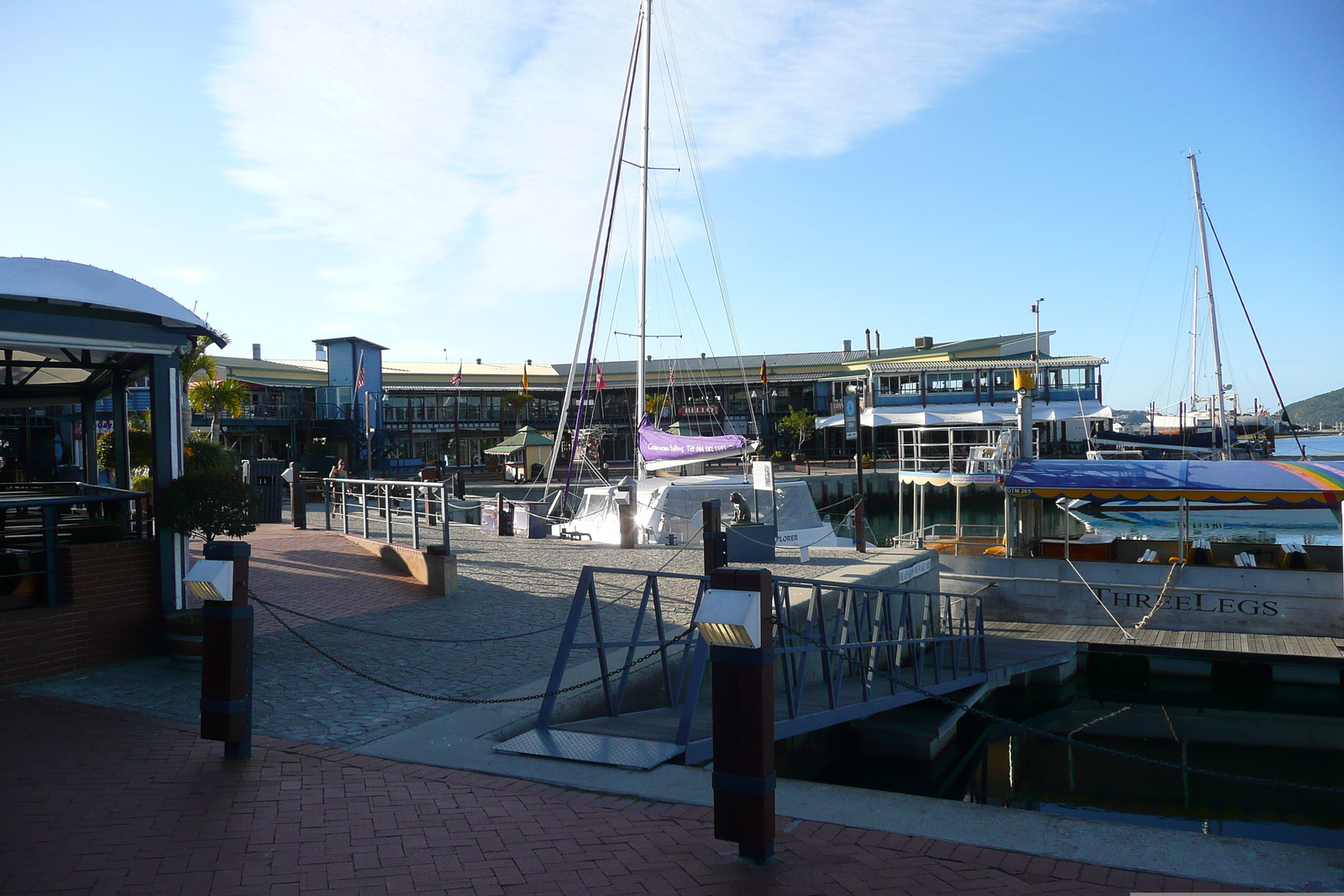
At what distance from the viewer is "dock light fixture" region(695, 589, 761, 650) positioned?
4.70m

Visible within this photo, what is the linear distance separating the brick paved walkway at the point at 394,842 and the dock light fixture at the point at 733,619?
1154mm

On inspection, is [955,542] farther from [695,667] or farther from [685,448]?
[695,667]

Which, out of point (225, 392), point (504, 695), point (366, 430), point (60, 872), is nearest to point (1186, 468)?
point (504, 695)

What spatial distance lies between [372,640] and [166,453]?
9.84ft

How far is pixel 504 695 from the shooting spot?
8172mm

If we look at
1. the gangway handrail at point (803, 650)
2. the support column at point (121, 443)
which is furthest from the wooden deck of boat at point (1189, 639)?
the support column at point (121, 443)

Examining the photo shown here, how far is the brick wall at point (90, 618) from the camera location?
8.41 meters

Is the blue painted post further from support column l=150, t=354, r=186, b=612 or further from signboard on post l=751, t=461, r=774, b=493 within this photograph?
signboard on post l=751, t=461, r=774, b=493

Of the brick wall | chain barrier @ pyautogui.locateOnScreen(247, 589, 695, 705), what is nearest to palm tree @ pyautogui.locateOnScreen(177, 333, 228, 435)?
the brick wall

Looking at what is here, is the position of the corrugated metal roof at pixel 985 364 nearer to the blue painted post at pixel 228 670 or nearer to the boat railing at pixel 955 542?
the boat railing at pixel 955 542

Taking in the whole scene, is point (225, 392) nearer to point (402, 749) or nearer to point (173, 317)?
point (173, 317)

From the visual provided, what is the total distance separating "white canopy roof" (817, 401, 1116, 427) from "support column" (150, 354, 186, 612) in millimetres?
36879

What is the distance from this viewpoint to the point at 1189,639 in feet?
54.4

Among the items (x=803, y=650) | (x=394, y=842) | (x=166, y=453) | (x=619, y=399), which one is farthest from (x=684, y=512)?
(x=619, y=399)
